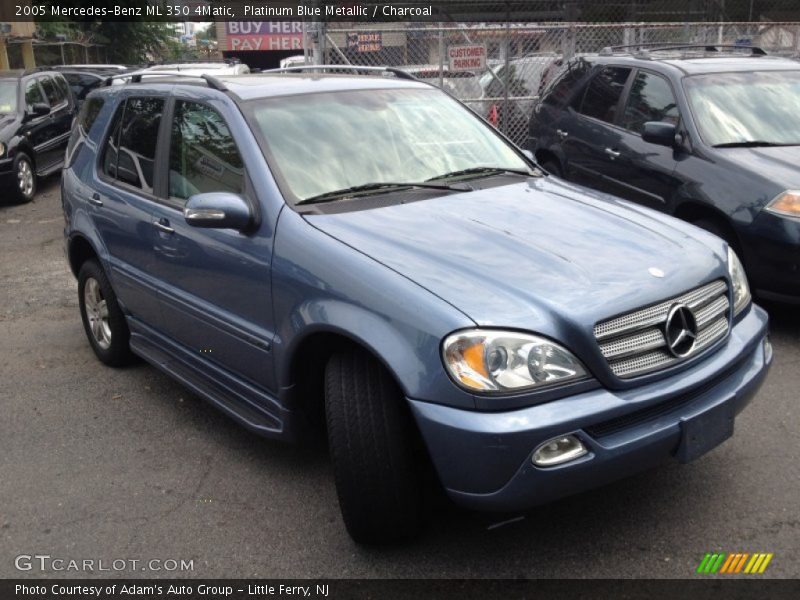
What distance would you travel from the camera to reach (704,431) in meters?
2.92

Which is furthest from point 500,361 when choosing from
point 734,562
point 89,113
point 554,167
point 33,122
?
point 33,122

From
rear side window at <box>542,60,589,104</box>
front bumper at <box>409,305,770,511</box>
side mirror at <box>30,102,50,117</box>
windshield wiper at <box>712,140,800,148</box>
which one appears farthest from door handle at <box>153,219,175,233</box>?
side mirror at <box>30,102,50,117</box>

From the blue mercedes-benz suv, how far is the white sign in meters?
6.50

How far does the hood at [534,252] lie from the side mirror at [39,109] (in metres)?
→ 10.1

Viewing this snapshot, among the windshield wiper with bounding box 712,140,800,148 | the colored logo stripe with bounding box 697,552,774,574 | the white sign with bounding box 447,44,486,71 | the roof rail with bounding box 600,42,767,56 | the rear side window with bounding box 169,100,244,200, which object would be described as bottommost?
the colored logo stripe with bounding box 697,552,774,574

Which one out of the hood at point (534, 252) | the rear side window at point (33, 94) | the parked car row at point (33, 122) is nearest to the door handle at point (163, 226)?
the hood at point (534, 252)

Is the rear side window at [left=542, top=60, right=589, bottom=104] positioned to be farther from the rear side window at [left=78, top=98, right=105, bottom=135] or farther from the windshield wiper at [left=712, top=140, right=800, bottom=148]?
the rear side window at [left=78, top=98, right=105, bottom=135]

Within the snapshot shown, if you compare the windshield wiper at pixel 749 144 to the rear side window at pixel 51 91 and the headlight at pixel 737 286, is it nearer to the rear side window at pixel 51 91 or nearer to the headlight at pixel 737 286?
the headlight at pixel 737 286

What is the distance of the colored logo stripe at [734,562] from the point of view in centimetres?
293

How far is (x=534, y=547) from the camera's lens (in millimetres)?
3141

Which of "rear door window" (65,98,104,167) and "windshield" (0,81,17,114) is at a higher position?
"rear door window" (65,98,104,167)

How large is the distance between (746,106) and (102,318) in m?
4.87

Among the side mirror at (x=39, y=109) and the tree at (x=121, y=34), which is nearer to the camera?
the side mirror at (x=39, y=109)

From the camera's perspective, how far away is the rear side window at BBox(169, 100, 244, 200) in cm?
371
